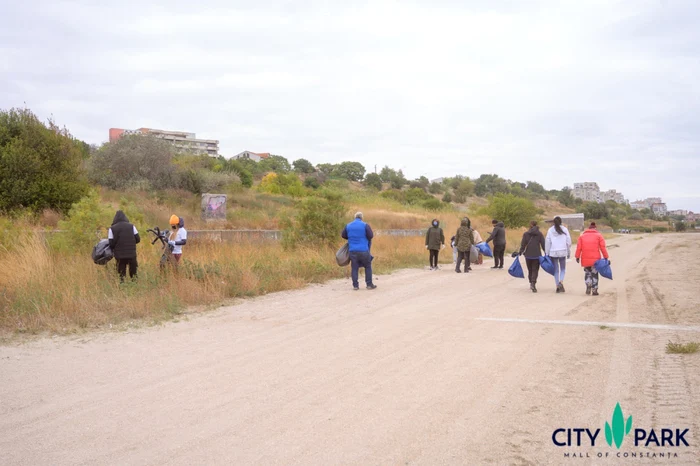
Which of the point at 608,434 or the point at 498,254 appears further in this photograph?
the point at 498,254

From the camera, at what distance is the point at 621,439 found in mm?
4250

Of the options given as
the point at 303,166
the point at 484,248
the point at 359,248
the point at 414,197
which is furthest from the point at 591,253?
the point at 303,166

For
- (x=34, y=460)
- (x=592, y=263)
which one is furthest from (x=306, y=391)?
→ (x=592, y=263)

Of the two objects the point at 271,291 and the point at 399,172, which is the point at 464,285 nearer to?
the point at 271,291

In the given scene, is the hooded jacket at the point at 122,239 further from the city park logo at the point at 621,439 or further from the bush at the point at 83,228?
the city park logo at the point at 621,439

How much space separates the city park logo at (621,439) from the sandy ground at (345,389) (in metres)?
0.04

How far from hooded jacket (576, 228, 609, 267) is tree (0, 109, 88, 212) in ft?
66.8

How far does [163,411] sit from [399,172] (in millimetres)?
98925

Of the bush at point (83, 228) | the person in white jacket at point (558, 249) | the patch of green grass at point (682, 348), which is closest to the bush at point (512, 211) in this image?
the person in white jacket at point (558, 249)

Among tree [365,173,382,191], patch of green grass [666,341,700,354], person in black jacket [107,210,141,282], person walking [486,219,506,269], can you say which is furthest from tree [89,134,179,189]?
tree [365,173,382,191]

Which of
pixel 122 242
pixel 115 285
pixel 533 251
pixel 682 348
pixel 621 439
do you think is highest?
pixel 122 242

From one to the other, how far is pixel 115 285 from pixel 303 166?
9167 cm

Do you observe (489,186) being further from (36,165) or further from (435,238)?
(36,165)

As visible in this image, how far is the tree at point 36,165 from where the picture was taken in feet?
73.0
